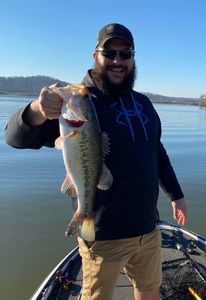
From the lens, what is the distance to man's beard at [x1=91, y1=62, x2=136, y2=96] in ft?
10.3

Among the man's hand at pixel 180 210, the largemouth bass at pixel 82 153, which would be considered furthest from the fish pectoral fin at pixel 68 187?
the man's hand at pixel 180 210

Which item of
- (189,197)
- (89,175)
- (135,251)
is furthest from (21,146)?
(189,197)

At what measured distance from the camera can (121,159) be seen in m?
3.03

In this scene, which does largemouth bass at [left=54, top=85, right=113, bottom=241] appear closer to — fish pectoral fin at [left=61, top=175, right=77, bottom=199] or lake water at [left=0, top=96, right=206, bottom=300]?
fish pectoral fin at [left=61, top=175, right=77, bottom=199]

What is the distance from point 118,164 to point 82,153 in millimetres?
494

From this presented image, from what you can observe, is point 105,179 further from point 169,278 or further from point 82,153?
point 169,278

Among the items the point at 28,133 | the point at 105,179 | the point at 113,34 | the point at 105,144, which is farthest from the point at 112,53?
the point at 105,179

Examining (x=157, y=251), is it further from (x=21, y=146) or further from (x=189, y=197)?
(x=189, y=197)

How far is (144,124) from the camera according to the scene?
10.8 ft

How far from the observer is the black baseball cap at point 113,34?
3205 mm

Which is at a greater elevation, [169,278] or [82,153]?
[82,153]

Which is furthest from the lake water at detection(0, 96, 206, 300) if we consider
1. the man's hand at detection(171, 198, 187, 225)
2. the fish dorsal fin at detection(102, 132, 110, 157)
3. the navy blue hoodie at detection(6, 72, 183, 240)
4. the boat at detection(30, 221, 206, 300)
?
the fish dorsal fin at detection(102, 132, 110, 157)

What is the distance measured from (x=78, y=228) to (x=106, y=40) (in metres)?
1.53

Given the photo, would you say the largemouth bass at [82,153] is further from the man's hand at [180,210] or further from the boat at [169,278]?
the boat at [169,278]
